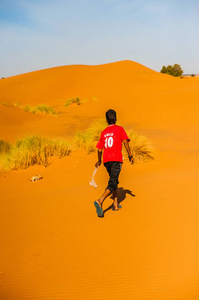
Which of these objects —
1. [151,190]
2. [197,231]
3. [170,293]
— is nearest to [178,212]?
[197,231]

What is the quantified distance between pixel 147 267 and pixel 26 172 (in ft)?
16.6

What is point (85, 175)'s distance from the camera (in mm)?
7270

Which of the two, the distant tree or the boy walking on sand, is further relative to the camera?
the distant tree

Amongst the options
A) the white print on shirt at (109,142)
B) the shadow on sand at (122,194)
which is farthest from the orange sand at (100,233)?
the white print on shirt at (109,142)

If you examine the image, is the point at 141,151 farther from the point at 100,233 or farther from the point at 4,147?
the point at 100,233

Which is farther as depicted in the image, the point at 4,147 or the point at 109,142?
the point at 4,147

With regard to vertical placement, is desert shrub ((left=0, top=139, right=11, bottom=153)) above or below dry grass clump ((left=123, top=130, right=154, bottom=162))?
above

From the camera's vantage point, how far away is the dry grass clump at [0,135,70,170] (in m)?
7.62

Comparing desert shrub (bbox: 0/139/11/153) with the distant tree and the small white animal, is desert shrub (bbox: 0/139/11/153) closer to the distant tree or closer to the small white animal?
the small white animal

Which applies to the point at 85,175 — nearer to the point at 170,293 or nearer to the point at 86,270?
the point at 86,270

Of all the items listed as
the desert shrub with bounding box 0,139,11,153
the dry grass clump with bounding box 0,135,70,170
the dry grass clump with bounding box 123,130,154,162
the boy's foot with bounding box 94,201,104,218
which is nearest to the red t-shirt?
the boy's foot with bounding box 94,201,104,218

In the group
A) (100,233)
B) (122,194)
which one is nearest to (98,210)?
(100,233)

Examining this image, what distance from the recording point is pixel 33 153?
7785mm

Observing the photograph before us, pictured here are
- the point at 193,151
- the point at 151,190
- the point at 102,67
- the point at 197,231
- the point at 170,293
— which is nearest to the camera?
the point at 170,293
